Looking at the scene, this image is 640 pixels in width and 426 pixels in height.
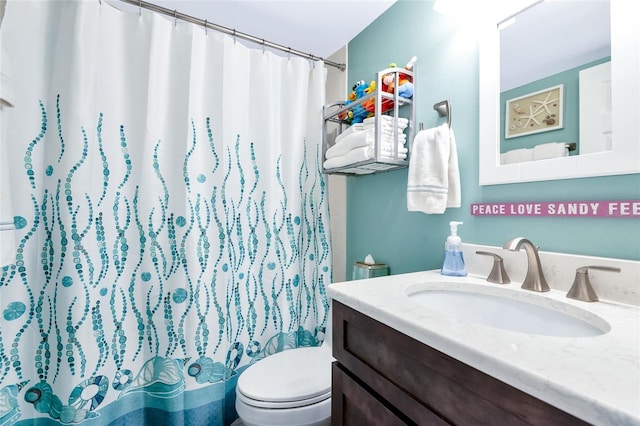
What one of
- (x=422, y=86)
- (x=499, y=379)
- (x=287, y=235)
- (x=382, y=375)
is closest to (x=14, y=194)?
(x=287, y=235)

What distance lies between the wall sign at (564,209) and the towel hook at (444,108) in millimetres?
358

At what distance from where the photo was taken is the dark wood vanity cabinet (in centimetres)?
43

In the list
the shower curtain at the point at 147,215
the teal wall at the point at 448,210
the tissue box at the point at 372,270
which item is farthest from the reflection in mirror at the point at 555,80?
the shower curtain at the point at 147,215

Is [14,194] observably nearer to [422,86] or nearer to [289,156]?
[289,156]

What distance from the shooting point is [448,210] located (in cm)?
114

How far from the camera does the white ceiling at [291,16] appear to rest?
1.40 m

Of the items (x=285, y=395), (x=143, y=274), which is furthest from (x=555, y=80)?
(x=143, y=274)

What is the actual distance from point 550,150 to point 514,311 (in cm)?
48

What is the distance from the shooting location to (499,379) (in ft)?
1.44

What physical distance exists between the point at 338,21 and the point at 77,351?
187cm

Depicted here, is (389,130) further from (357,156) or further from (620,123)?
(620,123)

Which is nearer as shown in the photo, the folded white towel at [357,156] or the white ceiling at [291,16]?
the folded white towel at [357,156]

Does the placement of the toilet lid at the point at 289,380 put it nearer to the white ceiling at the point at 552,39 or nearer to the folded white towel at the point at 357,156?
the folded white towel at the point at 357,156

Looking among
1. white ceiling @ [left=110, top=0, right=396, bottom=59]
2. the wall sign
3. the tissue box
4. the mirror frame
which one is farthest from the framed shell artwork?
white ceiling @ [left=110, top=0, right=396, bottom=59]
